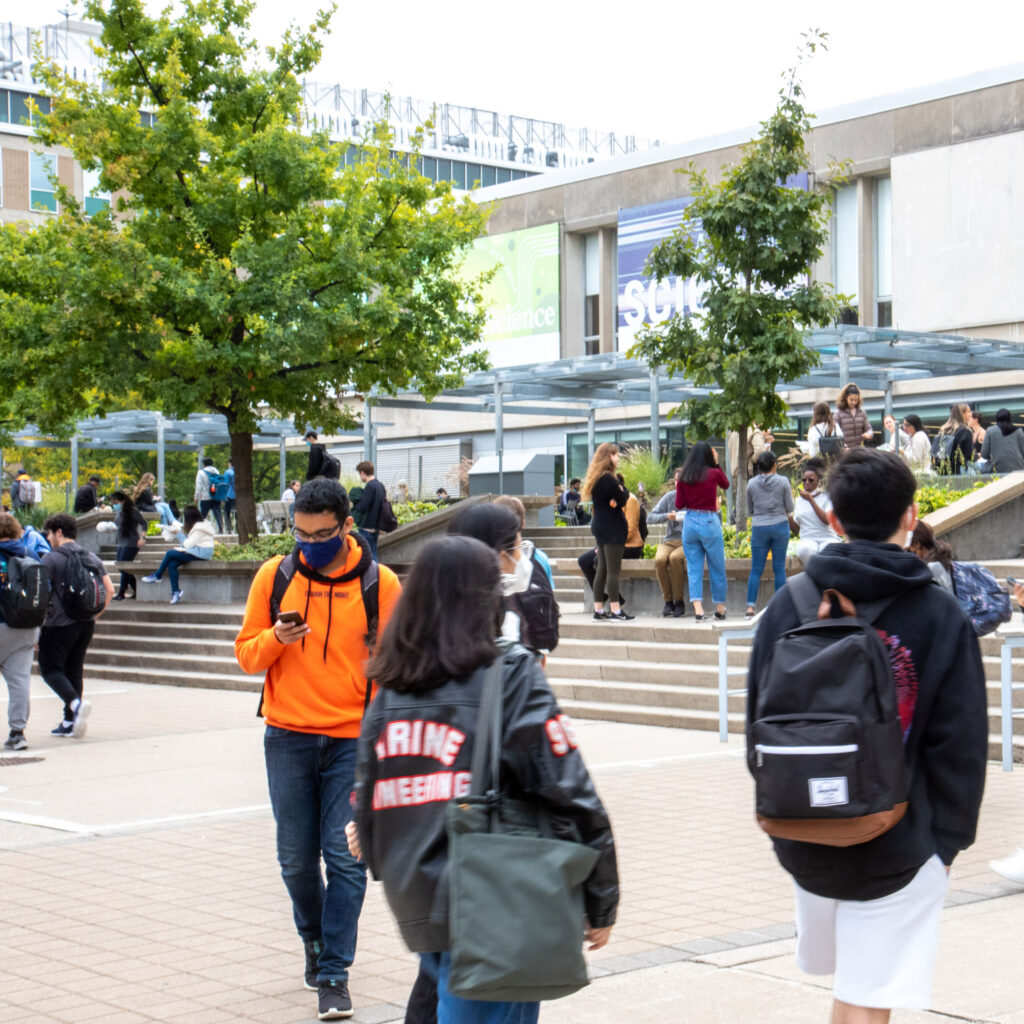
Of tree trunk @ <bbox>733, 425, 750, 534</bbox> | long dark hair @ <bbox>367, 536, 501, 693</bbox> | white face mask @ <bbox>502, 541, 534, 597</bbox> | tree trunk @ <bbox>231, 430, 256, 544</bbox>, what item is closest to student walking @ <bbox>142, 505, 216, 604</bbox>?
tree trunk @ <bbox>231, 430, 256, 544</bbox>

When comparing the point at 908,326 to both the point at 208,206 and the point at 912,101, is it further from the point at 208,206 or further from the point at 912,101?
the point at 208,206

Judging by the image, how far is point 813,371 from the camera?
27.5m

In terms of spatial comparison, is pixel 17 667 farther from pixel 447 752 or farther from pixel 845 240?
pixel 845 240

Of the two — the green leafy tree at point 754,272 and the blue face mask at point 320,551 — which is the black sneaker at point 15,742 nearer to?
the blue face mask at point 320,551

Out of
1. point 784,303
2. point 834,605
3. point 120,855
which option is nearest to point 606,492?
point 784,303

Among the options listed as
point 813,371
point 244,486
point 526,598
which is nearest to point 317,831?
point 526,598

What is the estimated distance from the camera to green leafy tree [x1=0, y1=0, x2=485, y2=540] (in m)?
20.8

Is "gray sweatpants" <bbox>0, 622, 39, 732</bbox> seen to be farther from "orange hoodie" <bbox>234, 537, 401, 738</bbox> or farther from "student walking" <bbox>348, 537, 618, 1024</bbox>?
"student walking" <bbox>348, 537, 618, 1024</bbox>

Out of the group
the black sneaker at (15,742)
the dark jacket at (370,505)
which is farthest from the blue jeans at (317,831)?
the dark jacket at (370,505)

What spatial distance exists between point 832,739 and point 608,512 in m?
11.9

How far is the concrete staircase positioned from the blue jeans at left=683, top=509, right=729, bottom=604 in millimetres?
400

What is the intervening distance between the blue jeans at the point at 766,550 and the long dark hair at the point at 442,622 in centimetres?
1120

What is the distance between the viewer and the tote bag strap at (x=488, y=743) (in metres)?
2.81

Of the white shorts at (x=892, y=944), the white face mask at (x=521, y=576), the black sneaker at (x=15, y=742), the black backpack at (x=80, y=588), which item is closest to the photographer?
the white shorts at (x=892, y=944)
